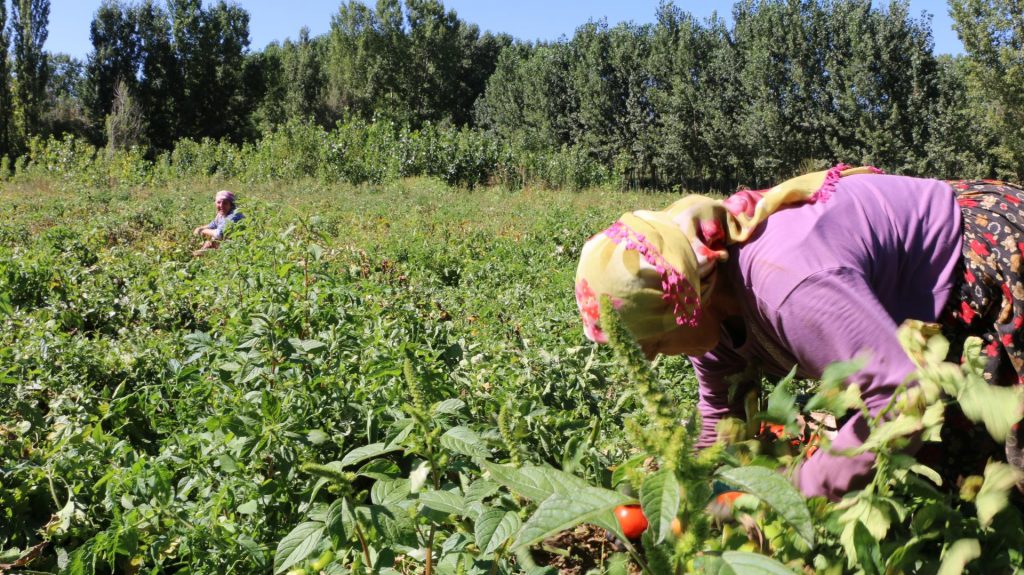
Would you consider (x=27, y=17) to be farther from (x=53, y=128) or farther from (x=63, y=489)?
(x=63, y=489)

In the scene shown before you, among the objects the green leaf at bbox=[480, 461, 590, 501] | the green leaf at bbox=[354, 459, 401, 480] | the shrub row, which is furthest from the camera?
the shrub row

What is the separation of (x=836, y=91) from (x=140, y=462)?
25.8 meters

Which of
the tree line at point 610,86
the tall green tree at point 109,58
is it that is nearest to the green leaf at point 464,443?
the tree line at point 610,86

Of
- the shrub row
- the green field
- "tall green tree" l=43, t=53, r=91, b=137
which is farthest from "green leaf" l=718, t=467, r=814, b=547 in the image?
"tall green tree" l=43, t=53, r=91, b=137

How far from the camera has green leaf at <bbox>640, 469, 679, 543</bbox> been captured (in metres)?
0.65

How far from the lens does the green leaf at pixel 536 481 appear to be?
2.57ft

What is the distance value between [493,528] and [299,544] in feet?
1.38

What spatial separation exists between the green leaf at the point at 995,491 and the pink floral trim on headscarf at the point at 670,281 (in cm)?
84

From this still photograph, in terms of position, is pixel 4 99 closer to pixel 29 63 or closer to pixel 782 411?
pixel 29 63

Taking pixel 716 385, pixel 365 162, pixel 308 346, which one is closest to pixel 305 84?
pixel 365 162

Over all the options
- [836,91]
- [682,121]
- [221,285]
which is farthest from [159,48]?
[221,285]

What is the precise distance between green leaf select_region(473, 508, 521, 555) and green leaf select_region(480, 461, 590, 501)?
0.30 m

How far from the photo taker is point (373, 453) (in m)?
1.36

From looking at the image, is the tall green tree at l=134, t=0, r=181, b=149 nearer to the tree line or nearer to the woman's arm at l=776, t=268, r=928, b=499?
the tree line
